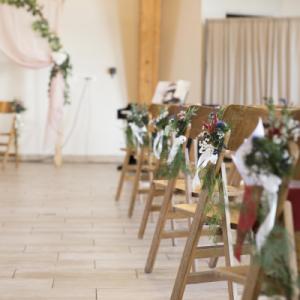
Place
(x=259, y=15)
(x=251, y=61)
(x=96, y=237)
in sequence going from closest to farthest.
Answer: (x=96, y=237) < (x=251, y=61) < (x=259, y=15)

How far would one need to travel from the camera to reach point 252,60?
25.1 ft

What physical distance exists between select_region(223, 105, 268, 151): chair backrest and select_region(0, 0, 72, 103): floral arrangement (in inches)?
223

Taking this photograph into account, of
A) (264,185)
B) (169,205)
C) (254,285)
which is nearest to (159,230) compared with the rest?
(169,205)

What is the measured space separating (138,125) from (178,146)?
1550mm

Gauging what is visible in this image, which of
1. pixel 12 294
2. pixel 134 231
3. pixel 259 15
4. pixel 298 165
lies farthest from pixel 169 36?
pixel 298 165

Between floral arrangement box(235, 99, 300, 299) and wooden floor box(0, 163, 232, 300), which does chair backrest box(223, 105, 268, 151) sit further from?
wooden floor box(0, 163, 232, 300)

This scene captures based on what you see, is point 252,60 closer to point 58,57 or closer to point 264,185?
point 58,57

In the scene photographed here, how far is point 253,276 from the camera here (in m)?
1.86

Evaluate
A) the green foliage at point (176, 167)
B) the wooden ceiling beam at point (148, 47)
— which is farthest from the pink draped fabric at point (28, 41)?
the green foliage at point (176, 167)

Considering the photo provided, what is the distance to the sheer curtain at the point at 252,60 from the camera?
24.7ft

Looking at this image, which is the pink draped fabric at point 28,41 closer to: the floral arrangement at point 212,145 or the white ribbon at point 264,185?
the floral arrangement at point 212,145

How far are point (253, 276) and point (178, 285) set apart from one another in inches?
36.4

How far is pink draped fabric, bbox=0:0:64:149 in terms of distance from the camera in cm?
809

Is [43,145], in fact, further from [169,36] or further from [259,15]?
[259,15]
